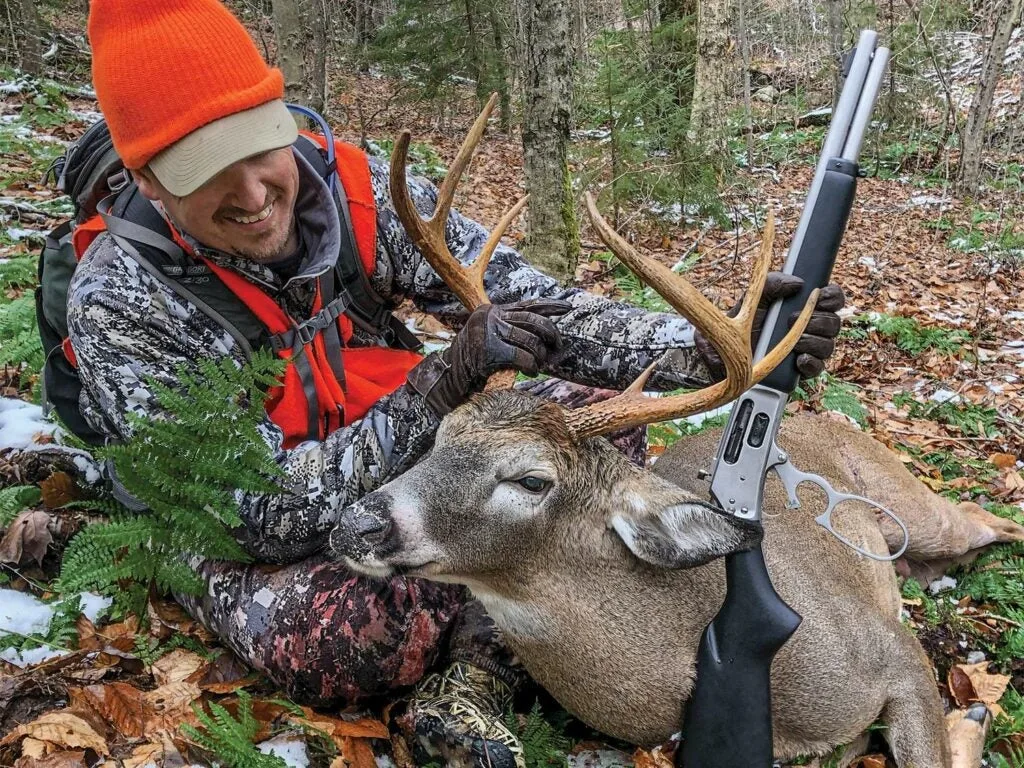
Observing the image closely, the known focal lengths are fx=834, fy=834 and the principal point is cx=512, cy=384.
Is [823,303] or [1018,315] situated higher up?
[823,303]

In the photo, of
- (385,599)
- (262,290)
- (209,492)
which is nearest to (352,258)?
(262,290)

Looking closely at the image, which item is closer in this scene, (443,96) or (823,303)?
(823,303)

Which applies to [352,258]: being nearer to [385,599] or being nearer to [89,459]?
[385,599]

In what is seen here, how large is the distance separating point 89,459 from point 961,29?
69.2 ft

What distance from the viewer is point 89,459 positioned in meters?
4.14

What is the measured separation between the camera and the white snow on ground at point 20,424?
4398 mm

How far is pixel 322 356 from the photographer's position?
3568 mm

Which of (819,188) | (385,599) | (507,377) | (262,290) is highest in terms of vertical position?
(819,188)

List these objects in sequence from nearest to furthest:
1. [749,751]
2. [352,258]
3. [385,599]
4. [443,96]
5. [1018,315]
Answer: [749,751] < [385,599] < [352,258] < [1018,315] < [443,96]

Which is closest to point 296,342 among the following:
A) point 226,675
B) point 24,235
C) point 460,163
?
point 460,163

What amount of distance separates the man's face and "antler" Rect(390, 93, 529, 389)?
1.64 feet

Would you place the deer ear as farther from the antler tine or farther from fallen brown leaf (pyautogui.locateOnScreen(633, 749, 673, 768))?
the antler tine

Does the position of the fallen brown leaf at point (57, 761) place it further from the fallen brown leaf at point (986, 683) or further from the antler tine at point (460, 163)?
the fallen brown leaf at point (986, 683)

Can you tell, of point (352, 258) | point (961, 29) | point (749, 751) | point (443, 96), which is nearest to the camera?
point (749, 751)
